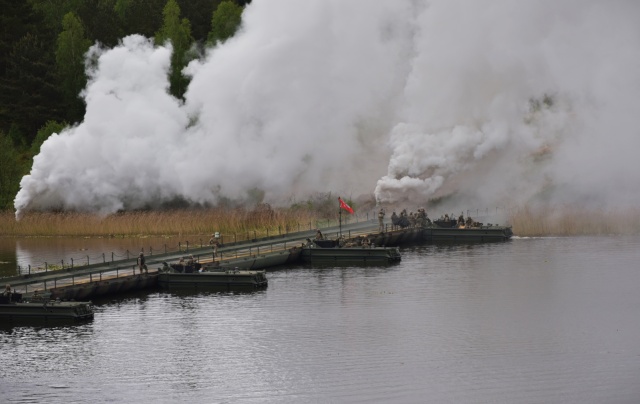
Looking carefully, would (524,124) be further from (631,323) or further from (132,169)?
(631,323)

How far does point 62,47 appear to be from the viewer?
135 m

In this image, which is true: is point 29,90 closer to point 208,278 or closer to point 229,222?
point 229,222

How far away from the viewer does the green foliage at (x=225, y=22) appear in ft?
415

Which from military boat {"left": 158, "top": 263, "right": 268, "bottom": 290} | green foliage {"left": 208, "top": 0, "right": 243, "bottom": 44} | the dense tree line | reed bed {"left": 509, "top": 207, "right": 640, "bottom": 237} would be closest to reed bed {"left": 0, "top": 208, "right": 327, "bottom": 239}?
the dense tree line

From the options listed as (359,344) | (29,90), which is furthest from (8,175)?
(359,344)

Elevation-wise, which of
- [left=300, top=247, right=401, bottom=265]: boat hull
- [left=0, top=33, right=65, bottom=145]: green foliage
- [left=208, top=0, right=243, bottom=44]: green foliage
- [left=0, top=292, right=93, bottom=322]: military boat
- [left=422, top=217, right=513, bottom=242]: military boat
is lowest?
[left=0, top=292, right=93, bottom=322]: military boat

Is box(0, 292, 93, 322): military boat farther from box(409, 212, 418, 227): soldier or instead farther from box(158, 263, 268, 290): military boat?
box(409, 212, 418, 227): soldier

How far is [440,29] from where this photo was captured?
107562mm

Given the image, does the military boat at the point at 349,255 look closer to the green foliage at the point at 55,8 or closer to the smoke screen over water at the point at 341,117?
the smoke screen over water at the point at 341,117

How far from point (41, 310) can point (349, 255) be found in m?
26.8

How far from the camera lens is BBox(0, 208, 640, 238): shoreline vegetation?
92688 millimetres

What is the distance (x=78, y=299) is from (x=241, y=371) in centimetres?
1844

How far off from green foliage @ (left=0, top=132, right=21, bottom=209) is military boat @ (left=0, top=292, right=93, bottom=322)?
4992 cm

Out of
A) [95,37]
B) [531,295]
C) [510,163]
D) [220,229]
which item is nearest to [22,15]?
[95,37]
